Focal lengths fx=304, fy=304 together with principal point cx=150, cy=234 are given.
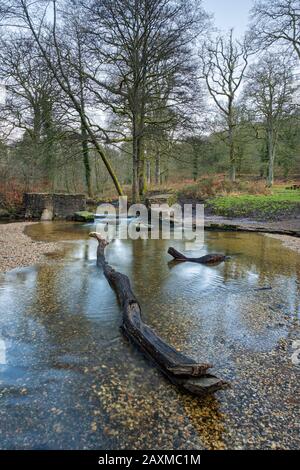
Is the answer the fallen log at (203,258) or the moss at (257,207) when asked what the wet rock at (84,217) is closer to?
the moss at (257,207)

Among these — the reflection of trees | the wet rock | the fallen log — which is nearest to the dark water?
the reflection of trees

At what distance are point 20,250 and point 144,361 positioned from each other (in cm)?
611

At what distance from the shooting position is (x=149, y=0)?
13.3 metres

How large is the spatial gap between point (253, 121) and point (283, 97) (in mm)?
3258

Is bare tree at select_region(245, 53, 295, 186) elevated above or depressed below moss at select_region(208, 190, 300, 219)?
above

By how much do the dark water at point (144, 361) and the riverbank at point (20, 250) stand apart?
25.5 inches

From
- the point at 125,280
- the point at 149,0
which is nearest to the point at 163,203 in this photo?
the point at 149,0

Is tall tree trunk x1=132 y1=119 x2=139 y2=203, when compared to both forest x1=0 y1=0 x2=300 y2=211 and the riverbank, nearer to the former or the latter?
forest x1=0 y1=0 x2=300 y2=211

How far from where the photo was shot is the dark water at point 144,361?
85.7 inches

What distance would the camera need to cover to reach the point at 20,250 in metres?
8.07

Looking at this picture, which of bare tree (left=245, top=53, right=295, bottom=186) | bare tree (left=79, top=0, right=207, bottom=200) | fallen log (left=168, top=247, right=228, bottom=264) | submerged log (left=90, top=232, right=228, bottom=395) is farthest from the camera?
bare tree (left=245, top=53, right=295, bottom=186)

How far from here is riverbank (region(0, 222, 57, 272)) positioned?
22.3ft

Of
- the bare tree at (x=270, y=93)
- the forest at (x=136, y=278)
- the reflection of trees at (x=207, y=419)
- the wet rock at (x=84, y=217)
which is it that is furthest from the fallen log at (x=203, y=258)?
the bare tree at (x=270, y=93)

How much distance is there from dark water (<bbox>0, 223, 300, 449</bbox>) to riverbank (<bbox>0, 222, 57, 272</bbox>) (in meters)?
0.65
